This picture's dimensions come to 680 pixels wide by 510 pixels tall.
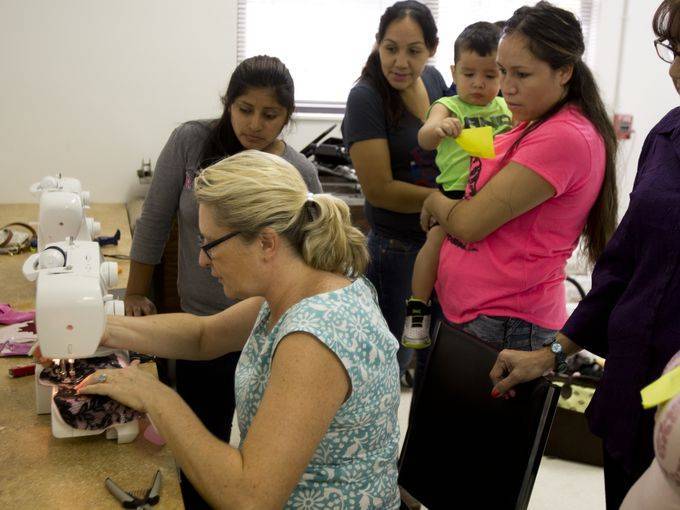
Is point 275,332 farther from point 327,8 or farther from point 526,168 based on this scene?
point 327,8

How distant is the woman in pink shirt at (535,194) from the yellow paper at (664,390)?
855 mm

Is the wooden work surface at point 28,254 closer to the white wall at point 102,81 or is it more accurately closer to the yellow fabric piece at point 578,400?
the white wall at point 102,81

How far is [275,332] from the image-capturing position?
4.60 feet

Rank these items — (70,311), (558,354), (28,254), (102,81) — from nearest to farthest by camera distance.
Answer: (70,311)
(558,354)
(28,254)
(102,81)

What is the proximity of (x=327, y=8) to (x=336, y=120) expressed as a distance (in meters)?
0.58

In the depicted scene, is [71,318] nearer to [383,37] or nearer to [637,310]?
[637,310]

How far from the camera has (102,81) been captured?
3.74 meters

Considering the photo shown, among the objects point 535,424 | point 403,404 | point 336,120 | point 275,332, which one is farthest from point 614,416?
point 336,120

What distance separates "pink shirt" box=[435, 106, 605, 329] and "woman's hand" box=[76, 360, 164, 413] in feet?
2.82

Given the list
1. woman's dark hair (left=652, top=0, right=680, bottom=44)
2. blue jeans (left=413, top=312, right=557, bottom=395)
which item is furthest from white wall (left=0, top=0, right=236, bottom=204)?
woman's dark hair (left=652, top=0, right=680, bottom=44)

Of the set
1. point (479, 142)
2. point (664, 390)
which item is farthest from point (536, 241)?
point (664, 390)

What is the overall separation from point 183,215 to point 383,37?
0.86 metres

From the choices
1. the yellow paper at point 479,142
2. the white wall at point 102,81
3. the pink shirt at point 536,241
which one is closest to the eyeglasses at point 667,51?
the pink shirt at point 536,241

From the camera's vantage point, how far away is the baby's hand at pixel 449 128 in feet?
6.95
